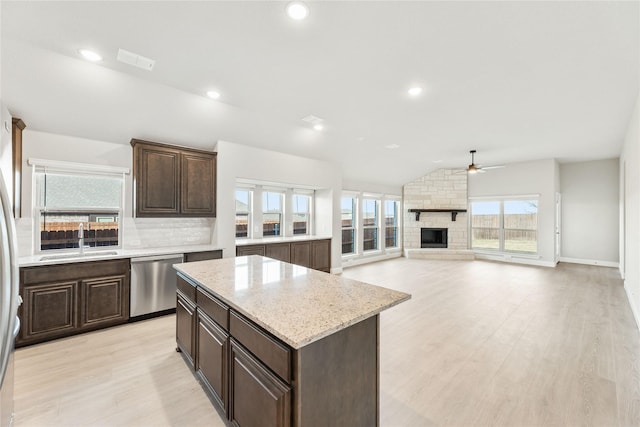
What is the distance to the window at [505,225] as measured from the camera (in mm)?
7484

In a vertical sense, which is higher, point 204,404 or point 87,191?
point 87,191

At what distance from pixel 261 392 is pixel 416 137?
4.98m

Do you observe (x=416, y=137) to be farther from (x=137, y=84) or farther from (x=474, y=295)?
(x=137, y=84)

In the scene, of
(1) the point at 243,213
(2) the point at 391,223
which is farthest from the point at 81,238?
(2) the point at 391,223

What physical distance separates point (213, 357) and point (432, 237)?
8096 mm

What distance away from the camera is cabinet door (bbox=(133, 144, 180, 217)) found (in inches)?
144

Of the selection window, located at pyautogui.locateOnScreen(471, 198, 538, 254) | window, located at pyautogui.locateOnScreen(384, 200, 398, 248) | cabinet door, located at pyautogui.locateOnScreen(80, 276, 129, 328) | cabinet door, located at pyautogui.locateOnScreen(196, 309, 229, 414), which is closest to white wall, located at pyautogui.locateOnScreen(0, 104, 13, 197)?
cabinet door, located at pyautogui.locateOnScreen(80, 276, 129, 328)

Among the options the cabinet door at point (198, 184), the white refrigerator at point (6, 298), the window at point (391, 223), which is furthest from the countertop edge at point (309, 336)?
the window at point (391, 223)

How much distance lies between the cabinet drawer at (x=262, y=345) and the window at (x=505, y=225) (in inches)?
337

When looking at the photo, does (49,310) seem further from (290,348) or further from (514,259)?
(514,259)

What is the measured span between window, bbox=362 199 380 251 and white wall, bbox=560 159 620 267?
519 cm

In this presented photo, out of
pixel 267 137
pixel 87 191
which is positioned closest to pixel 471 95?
pixel 267 137

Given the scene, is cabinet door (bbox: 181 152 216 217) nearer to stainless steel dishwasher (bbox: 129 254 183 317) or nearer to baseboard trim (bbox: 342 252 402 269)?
stainless steel dishwasher (bbox: 129 254 183 317)

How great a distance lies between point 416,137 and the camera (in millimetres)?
5168
